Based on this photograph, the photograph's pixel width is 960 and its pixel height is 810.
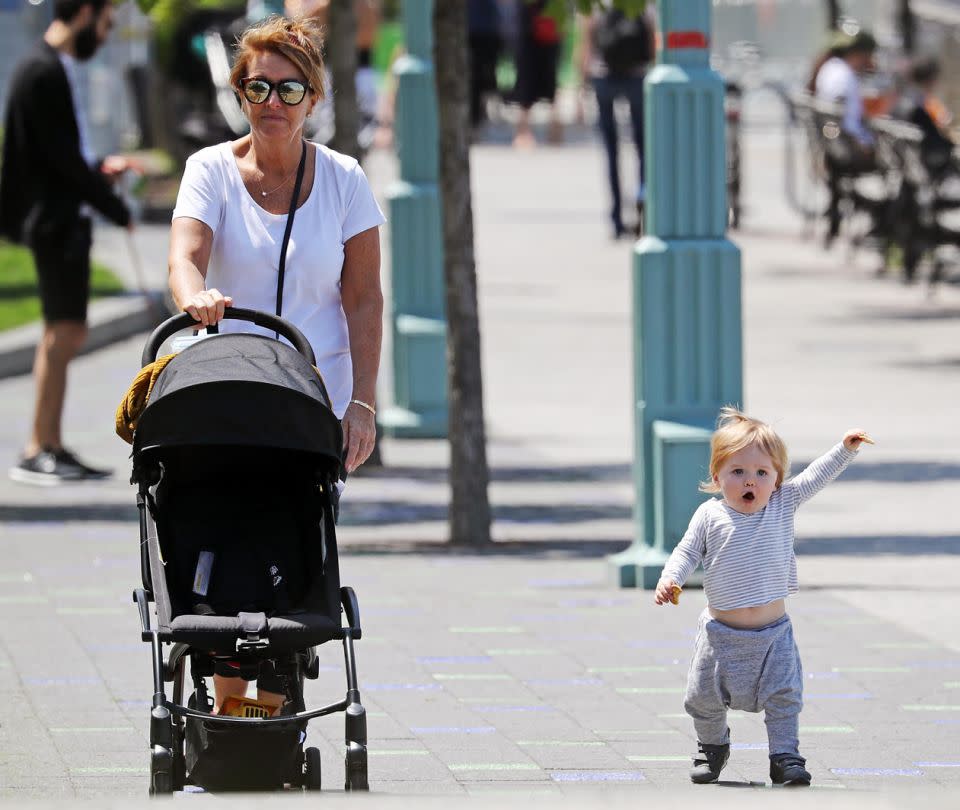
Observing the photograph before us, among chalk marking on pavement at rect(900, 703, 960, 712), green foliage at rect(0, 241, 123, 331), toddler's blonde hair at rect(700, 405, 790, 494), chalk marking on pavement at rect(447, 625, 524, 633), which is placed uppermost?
toddler's blonde hair at rect(700, 405, 790, 494)

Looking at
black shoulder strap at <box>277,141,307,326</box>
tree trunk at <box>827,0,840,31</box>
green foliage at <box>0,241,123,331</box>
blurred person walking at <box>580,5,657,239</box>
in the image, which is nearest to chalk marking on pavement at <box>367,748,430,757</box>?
black shoulder strap at <box>277,141,307,326</box>

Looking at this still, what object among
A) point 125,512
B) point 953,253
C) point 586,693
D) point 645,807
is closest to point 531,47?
point 953,253

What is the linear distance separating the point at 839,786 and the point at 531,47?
23.7 m

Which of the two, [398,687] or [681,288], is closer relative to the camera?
[398,687]

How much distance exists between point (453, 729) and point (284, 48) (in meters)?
1.95

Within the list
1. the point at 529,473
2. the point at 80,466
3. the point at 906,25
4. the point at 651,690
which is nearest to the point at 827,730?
the point at 651,690

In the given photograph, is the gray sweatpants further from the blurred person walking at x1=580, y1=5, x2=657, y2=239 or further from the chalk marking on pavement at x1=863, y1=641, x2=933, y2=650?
the blurred person walking at x1=580, y1=5, x2=657, y2=239

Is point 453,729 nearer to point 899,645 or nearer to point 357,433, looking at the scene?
point 357,433

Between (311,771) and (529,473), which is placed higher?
(311,771)

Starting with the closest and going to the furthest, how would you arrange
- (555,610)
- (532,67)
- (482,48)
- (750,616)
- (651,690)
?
(750,616)
(651,690)
(555,610)
(532,67)
(482,48)

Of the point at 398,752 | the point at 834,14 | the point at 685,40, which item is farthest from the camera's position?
the point at 834,14

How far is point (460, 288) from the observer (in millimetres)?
9016

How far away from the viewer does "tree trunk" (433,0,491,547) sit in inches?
354

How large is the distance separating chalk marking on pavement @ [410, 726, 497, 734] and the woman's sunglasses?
182cm
